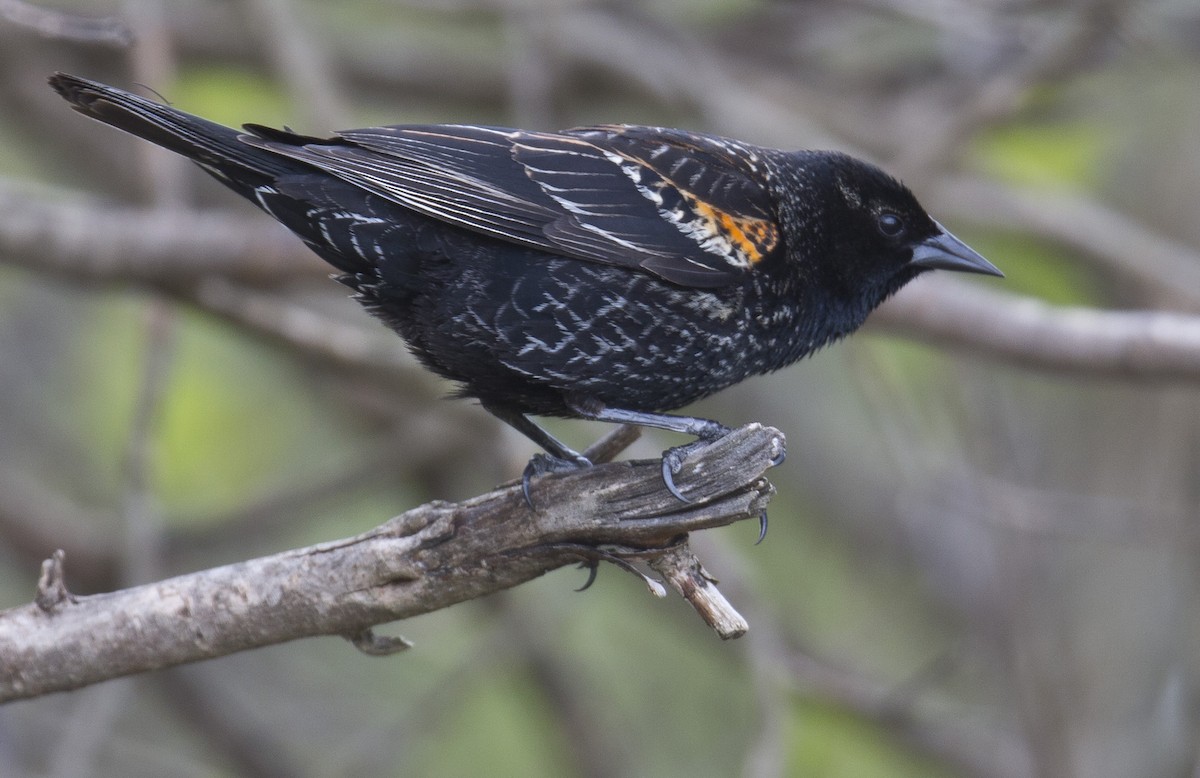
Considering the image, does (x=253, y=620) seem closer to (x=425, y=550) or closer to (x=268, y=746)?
(x=425, y=550)

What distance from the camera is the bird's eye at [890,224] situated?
470cm

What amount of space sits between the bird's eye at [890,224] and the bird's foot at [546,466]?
1.36 meters

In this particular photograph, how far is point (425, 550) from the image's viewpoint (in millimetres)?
3678

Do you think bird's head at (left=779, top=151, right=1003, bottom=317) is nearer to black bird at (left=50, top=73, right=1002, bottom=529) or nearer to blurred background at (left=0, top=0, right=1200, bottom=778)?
black bird at (left=50, top=73, right=1002, bottom=529)

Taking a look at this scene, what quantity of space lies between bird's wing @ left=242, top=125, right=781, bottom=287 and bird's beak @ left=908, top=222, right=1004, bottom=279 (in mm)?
631

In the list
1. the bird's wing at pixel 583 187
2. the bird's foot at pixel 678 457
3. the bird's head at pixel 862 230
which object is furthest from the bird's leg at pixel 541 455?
the bird's head at pixel 862 230

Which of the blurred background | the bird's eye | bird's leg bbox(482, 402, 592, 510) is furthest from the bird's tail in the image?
the bird's eye

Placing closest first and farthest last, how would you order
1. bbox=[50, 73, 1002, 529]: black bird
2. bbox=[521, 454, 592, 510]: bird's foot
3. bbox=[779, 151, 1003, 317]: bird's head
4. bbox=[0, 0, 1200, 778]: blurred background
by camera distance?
bbox=[521, 454, 592, 510]: bird's foot
bbox=[50, 73, 1002, 529]: black bird
bbox=[779, 151, 1003, 317]: bird's head
bbox=[0, 0, 1200, 778]: blurred background

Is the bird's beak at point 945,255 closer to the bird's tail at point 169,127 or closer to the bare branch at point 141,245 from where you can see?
the bird's tail at point 169,127

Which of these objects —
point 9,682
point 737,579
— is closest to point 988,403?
point 737,579

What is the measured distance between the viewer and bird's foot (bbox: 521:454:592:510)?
12.1ft

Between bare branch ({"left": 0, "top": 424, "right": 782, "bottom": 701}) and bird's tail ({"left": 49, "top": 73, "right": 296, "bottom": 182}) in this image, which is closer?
bare branch ({"left": 0, "top": 424, "right": 782, "bottom": 701})

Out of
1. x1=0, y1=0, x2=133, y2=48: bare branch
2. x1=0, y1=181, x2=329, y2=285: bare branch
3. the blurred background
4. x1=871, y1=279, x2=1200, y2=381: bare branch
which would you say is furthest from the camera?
the blurred background

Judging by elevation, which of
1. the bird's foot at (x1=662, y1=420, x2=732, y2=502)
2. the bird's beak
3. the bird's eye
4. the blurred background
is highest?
the bird's eye
